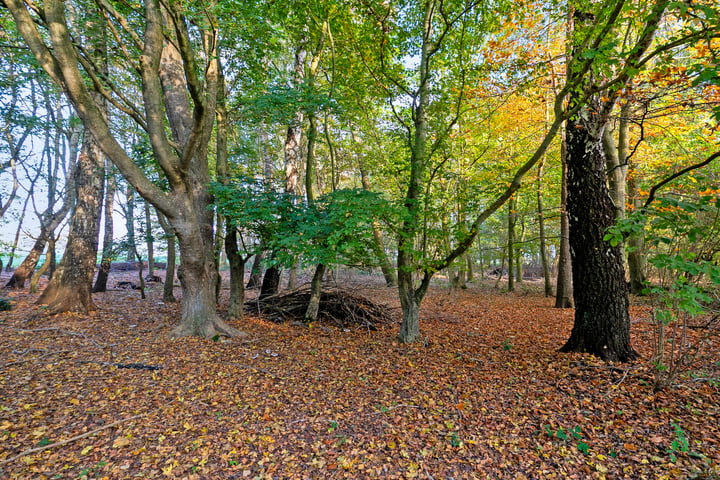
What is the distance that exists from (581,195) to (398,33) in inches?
163

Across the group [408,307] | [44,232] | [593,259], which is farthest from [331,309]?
[44,232]

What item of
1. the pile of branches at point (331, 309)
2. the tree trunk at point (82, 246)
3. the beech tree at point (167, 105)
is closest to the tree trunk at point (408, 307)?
the pile of branches at point (331, 309)

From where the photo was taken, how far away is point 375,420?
3062 millimetres

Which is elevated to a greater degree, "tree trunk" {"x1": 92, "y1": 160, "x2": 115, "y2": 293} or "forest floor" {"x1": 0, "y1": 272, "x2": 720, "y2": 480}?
"tree trunk" {"x1": 92, "y1": 160, "x2": 115, "y2": 293}

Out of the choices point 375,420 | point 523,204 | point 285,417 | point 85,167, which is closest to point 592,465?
point 375,420

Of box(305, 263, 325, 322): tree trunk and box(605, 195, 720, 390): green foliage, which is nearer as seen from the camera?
box(605, 195, 720, 390): green foliage

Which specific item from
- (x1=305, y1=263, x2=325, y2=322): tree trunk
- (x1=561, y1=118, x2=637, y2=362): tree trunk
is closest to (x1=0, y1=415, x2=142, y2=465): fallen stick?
(x1=305, y1=263, x2=325, y2=322): tree trunk

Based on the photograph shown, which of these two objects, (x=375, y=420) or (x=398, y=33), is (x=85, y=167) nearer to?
(x=398, y=33)

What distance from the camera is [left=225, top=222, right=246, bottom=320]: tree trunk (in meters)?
6.18

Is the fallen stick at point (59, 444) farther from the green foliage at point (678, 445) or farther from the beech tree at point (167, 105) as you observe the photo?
the green foliage at point (678, 445)

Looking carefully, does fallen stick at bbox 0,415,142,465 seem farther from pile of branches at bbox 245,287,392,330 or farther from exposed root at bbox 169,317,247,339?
pile of branches at bbox 245,287,392,330

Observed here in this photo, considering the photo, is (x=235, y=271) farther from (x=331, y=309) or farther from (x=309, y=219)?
(x=309, y=219)

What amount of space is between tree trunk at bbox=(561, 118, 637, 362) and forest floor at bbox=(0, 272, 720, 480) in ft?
1.02

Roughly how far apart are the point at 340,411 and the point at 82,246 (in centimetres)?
710
